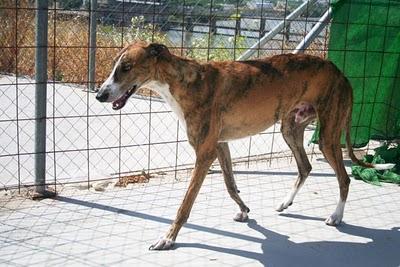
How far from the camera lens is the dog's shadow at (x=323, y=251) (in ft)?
13.0

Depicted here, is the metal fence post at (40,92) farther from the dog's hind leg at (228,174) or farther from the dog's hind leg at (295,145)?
the dog's hind leg at (295,145)

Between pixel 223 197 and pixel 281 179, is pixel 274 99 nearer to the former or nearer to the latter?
pixel 223 197

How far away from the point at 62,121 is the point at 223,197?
126 inches

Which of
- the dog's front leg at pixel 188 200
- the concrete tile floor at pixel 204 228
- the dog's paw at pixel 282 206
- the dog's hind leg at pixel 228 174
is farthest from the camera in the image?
the dog's paw at pixel 282 206

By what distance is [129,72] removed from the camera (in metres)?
3.83

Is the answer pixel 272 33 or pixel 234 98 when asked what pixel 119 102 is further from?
pixel 272 33

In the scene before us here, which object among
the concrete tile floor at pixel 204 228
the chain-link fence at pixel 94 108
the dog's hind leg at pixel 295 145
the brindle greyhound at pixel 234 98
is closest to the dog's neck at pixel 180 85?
the brindle greyhound at pixel 234 98

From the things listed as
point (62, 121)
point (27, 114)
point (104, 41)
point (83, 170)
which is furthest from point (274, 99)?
point (104, 41)

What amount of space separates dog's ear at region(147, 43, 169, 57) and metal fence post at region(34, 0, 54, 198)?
4.24ft

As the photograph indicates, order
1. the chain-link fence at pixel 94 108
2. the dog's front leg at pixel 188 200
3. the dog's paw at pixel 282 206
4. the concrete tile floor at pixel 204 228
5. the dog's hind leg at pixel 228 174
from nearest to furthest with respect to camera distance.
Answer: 1. the concrete tile floor at pixel 204 228
2. the dog's front leg at pixel 188 200
3. the dog's hind leg at pixel 228 174
4. the dog's paw at pixel 282 206
5. the chain-link fence at pixel 94 108

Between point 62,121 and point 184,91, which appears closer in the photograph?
point 184,91

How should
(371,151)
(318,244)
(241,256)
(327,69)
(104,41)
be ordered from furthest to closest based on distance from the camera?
(104,41) → (371,151) → (327,69) → (318,244) → (241,256)

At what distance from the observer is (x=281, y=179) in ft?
19.2

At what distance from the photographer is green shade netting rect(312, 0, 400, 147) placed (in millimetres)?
6387
